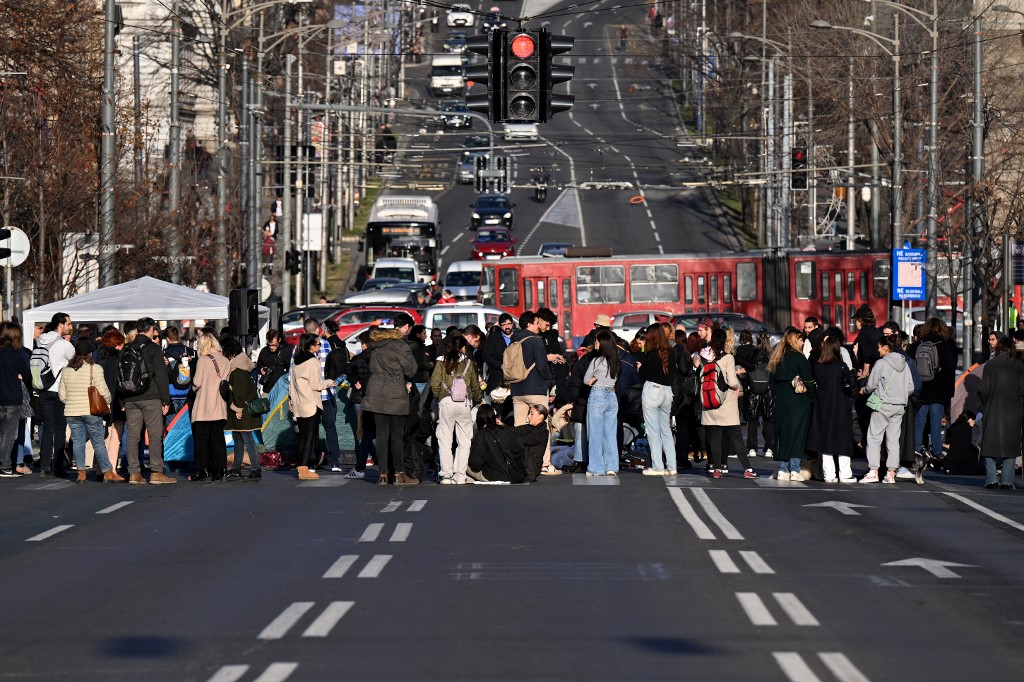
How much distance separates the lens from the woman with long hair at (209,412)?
2244 centimetres

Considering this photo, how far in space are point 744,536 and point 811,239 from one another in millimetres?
54329

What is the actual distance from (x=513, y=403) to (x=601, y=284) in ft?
104

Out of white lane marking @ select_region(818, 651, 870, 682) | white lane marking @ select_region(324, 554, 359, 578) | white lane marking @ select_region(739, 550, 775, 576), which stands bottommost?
white lane marking @ select_region(739, 550, 775, 576)

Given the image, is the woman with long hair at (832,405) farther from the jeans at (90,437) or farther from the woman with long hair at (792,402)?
the jeans at (90,437)

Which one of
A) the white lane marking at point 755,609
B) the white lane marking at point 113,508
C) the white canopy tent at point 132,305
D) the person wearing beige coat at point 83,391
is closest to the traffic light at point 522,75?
the person wearing beige coat at point 83,391

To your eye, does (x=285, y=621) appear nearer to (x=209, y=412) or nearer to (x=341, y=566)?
(x=341, y=566)

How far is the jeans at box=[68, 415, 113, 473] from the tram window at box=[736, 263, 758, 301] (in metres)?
34.2

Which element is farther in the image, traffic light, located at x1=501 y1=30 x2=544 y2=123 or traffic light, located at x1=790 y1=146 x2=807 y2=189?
traffic light, located at x1=790 y1=146 x2=807 y2=189

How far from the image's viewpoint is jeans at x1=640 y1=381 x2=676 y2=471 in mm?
23281

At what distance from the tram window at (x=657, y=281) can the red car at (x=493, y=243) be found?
2400 cm

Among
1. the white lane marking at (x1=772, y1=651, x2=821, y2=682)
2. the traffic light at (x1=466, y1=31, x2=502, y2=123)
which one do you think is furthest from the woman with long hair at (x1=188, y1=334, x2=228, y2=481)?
the white lane marking at (x1=772, y1=651, x2=821, y2=682)

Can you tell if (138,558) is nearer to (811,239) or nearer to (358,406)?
(358,406)

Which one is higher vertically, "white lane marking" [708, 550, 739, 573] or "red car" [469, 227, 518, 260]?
"red car" [469, 227, 518, 260]

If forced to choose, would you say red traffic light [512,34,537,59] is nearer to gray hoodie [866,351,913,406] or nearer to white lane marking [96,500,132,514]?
gray hoodie [866,351,913,406]
